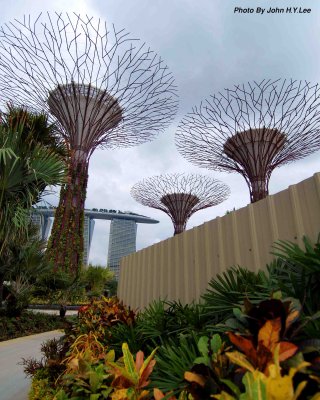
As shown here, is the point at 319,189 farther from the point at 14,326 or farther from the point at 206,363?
the point at 14,326

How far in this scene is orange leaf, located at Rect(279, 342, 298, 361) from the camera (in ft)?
2.57

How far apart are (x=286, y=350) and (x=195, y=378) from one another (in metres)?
0.26

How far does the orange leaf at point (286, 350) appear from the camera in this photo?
783mm

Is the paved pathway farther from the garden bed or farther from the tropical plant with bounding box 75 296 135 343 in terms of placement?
the tropical plant with bounding box 75 296 135 343

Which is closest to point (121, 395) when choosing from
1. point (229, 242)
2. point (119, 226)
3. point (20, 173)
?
point (229, 242)

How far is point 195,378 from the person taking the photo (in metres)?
0.86

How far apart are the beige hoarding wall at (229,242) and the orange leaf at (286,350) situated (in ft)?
4.35

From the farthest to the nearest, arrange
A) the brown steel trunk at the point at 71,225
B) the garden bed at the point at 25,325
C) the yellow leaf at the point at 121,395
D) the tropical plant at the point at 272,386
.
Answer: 1. the brown steel trunk at the point at 71,225
2. the garden bed at the point at 25,325
3. the yellow leaf at the point at 121,395
4. the tropical plant at the point at 272,386

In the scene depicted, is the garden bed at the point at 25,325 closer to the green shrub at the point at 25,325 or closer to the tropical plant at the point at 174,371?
the green shrub at the point at 25,325

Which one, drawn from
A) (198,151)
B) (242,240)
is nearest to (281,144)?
(198,151)

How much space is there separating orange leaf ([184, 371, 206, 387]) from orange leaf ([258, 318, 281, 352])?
0.65ft

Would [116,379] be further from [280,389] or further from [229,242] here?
[229,242]

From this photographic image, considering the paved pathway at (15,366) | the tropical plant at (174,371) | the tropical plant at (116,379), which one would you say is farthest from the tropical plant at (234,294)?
the paved pathway at (15,366)

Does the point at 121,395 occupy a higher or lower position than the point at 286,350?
lower
